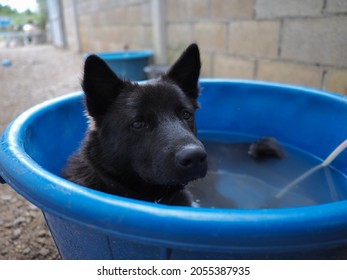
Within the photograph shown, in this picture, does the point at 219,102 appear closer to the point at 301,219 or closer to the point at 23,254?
the point at 23,254

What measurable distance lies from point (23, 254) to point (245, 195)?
158 cm

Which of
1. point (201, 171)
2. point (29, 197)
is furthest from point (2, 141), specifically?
point (201, 171)

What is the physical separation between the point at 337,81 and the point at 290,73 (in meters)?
0.55

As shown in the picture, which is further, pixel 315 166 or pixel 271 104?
pixel 271 104

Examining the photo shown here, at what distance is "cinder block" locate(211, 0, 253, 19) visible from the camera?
355 centimetres

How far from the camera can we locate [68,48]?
46.5 ft

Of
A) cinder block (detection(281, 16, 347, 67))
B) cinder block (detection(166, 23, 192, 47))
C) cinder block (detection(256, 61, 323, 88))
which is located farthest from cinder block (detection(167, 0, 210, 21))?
cinder block (detection(281, 16, 347, 67))

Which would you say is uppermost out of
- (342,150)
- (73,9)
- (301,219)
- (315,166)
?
(73,9)

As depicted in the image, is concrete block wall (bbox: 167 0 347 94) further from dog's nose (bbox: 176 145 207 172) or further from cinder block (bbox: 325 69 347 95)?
dog's nose (bbox: 176 145 207 172)

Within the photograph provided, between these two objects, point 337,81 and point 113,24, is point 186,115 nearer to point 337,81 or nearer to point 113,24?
point 337,81

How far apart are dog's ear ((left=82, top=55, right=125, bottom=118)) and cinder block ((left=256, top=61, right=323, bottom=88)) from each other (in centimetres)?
203

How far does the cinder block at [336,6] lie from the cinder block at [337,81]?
1.59 ft

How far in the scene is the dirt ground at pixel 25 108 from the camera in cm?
209

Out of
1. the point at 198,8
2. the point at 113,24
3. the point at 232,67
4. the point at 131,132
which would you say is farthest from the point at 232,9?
the point at 113,24
